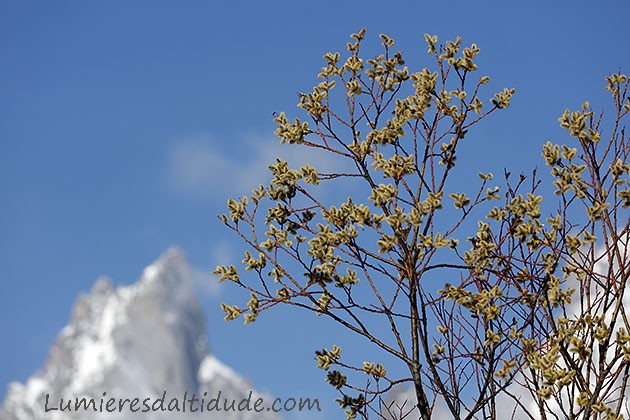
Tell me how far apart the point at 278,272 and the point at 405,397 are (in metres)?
1.42

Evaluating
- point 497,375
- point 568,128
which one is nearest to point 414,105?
point 568,128

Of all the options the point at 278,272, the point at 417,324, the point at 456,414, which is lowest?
the point at 456,414

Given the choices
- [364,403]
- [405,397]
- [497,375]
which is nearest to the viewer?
[497,375]

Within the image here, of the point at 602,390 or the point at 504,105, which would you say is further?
the point at 504,105

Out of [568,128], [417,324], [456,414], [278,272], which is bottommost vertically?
[456,414]

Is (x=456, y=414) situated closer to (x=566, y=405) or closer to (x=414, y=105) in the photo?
(x=566, y=405)

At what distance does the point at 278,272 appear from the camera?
4676mm

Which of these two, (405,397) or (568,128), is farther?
(405,397)

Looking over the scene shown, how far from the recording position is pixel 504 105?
4.83 meters

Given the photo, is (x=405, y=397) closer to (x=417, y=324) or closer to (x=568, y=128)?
(x=417, y=324)

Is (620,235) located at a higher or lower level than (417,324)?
→ higher

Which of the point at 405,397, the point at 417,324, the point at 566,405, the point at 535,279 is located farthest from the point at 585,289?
the point at 405,397

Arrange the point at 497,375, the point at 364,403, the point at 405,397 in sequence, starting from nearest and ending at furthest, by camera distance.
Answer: the point at 497,375 < the point at 364,403 < the point at 405,397

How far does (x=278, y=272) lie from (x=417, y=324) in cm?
82
